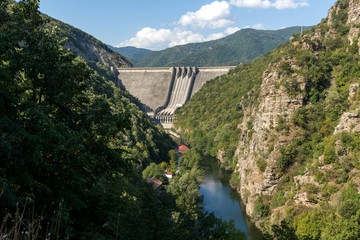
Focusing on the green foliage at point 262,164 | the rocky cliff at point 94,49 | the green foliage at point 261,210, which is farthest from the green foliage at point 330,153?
the rocky cliff at point 94,49

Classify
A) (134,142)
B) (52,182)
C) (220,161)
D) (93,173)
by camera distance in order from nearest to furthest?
(52,182), (93,173), (134,142), (220,161)

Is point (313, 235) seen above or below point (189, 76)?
below

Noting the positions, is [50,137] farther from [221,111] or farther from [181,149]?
[221,111]

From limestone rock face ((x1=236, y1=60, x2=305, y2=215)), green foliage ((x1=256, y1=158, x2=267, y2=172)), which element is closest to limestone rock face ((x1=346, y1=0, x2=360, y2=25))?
limestone rock face ((x1=236, y1=60, x2=305, y2=215))

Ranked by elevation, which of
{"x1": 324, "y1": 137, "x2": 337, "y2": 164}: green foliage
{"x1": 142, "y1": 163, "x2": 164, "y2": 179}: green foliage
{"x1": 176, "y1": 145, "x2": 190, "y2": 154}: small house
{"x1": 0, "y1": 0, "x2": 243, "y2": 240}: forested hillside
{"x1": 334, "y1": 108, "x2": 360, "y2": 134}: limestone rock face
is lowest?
{"x1": 176, "y1": 145, "x2": 190, "y2": 154}: small house

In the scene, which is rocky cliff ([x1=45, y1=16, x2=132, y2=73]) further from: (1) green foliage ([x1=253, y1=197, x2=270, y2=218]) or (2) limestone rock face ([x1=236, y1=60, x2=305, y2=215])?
(1) green foliage ([x1=253, y1=197, x2=270, y2=218])

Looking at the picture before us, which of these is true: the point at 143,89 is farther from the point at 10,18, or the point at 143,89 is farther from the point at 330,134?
the point at 10,18

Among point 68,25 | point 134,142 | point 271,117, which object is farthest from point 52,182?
point 68,25
